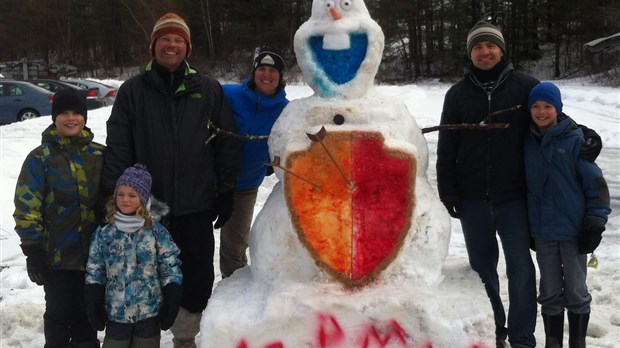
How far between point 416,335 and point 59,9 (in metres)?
37.8

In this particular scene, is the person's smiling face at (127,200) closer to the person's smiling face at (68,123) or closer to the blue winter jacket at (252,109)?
the person's smiling face at (68,123)

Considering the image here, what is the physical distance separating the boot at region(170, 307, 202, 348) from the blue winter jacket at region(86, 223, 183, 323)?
0.44m

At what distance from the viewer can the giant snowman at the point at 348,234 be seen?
245 centimetres

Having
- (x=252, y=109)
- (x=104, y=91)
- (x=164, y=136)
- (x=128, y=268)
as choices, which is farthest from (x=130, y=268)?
(x=104, y=91)

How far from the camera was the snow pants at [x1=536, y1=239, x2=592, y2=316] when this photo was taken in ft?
9.78

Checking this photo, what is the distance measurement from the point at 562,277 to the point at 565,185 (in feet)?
1.65

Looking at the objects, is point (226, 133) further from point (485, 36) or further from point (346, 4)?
point (485, 36)

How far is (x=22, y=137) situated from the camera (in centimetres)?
1004

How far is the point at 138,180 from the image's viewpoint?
275 centimetres

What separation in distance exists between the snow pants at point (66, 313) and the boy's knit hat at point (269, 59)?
1531mm

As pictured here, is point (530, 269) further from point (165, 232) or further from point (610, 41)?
point (610, 41)

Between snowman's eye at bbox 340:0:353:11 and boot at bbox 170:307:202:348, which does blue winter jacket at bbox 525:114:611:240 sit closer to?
snowman's eye at bbox 340:0:353:11

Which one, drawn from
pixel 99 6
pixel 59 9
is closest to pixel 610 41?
pixel 99 6

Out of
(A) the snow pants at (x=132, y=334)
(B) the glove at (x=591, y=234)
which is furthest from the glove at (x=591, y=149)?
(A) the snow pants at (x=132, y=334)
